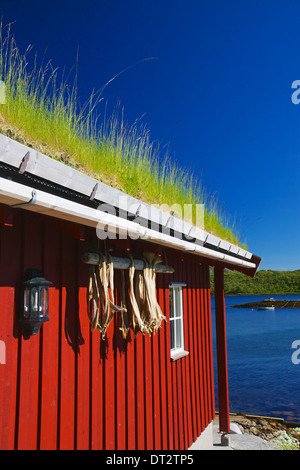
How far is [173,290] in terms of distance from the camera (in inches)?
195

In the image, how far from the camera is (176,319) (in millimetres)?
4969

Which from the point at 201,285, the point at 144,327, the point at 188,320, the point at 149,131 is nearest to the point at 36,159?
the point at 144,327

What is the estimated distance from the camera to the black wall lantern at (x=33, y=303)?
2207mm

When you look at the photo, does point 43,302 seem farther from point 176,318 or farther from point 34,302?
point 176,318

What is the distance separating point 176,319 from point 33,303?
3.01m

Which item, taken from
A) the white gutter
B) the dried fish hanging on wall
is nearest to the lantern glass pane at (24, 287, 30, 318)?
the white gutter

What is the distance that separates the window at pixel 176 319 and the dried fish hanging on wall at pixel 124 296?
1.39m

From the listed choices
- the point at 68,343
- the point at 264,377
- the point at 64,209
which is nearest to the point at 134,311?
the point at 68,343

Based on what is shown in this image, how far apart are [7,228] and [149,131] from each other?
108 inches

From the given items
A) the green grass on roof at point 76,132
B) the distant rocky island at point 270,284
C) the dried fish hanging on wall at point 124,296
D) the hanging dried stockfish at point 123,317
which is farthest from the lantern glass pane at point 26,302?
the distant rocky island at point 270,284

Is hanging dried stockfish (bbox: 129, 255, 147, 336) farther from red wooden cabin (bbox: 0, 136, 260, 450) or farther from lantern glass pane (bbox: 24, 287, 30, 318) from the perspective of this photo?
lantern glass pane (bbox: 24, 287, 30, 318)

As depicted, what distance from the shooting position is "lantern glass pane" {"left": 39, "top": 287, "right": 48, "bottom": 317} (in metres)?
2.25
